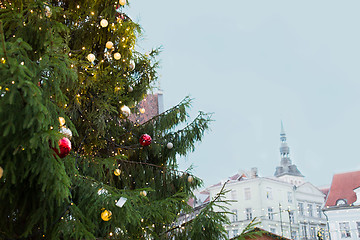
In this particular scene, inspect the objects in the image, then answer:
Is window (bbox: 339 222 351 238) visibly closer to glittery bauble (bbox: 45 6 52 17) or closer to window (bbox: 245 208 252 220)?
window (bbox: 245 208 252 220)

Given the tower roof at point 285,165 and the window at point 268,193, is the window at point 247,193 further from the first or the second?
the tower roof at point 285,165

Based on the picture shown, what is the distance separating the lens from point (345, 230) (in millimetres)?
24750

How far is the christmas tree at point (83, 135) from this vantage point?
2.32 m

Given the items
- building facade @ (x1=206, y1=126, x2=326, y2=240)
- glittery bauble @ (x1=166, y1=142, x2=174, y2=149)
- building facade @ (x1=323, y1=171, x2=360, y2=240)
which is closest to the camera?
glittery bauble @ (x1=166, y1=142, x2=174, y2=149)

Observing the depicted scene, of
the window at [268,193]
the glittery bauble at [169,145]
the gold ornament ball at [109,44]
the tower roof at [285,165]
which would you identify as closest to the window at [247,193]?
the window at [268,193]

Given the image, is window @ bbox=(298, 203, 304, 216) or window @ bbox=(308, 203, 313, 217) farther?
window @ bbox=(308, 203, 313, 217)

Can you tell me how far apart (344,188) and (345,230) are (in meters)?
3.14

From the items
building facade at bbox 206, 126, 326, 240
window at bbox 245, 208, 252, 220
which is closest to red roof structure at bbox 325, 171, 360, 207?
building facade at bbox 206, 126, 326, 240

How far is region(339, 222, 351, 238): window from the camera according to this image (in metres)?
24.6

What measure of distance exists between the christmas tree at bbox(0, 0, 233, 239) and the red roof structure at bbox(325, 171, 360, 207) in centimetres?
2390

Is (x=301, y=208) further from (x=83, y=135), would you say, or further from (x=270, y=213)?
(x=83, y=135)

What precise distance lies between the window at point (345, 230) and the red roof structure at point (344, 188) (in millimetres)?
1400

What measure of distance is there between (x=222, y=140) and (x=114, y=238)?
129 metres

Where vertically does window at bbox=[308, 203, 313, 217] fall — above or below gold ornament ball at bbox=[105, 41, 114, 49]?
above
